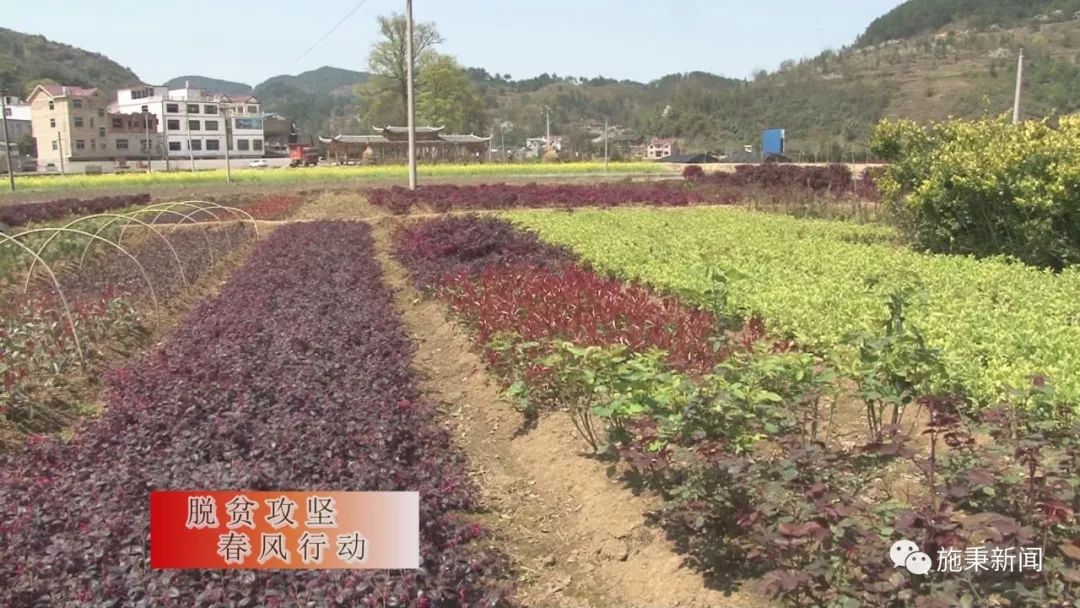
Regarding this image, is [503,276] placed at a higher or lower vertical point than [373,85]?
lower

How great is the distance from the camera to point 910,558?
255 cm

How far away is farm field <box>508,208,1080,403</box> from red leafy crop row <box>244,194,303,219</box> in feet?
36.4

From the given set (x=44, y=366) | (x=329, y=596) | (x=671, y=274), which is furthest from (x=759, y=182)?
(x=329, y=596)

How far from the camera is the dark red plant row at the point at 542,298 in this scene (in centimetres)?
576

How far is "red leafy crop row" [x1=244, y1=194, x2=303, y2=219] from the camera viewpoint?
70.0 feet

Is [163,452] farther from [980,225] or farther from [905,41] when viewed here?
[905,41]

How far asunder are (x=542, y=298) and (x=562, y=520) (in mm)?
3239

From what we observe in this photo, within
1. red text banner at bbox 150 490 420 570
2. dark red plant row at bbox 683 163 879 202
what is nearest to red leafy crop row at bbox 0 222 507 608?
red text banner at bbox 150 490 420 570

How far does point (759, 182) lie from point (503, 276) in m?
18.1

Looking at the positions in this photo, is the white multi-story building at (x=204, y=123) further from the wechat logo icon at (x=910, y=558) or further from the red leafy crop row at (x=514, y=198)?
the wechat logo icon at (x=910, y=558)

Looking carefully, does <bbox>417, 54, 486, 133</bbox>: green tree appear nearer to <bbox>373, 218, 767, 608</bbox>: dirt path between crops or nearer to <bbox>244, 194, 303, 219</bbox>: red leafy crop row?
<bbox>244, 194, 303, 219</bbox>: red leafy crop row

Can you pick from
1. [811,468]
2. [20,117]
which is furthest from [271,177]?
[20,117]

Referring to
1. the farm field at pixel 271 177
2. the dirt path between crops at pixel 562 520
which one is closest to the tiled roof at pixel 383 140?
the farm field at pixel 271 177

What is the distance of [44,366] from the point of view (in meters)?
6.21
